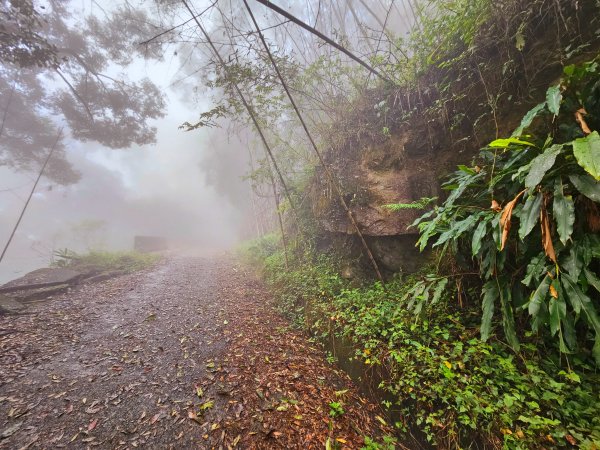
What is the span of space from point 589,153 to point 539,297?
3.76 feet

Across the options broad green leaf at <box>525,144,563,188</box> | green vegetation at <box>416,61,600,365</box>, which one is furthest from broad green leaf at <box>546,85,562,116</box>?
broad green leaf at <box>525,144,563,188</box>

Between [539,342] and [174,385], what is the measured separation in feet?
13.8

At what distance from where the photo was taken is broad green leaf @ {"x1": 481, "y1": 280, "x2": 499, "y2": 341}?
2257 mm

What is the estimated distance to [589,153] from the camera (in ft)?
5.53

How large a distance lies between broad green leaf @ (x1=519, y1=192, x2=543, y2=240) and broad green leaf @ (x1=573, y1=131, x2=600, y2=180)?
0.37 meters

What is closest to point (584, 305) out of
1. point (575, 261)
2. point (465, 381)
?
point (575, 261)

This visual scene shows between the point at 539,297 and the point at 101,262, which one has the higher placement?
the point at 101,262

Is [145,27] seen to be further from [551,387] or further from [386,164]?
[551,387]

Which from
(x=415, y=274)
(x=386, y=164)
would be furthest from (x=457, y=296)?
(x=386, y=164)

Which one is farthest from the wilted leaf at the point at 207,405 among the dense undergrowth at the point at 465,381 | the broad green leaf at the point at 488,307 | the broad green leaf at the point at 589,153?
the broad green leaf at the point at 589,153

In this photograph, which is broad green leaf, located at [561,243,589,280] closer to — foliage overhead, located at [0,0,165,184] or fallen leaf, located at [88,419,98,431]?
fallen leaf, located at [88,419,98,431]

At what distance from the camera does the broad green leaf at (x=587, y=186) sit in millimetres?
1742

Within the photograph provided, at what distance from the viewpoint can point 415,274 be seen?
3965 millimetres

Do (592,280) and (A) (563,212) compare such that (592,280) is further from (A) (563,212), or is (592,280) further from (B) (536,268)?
(A) (563,212)
